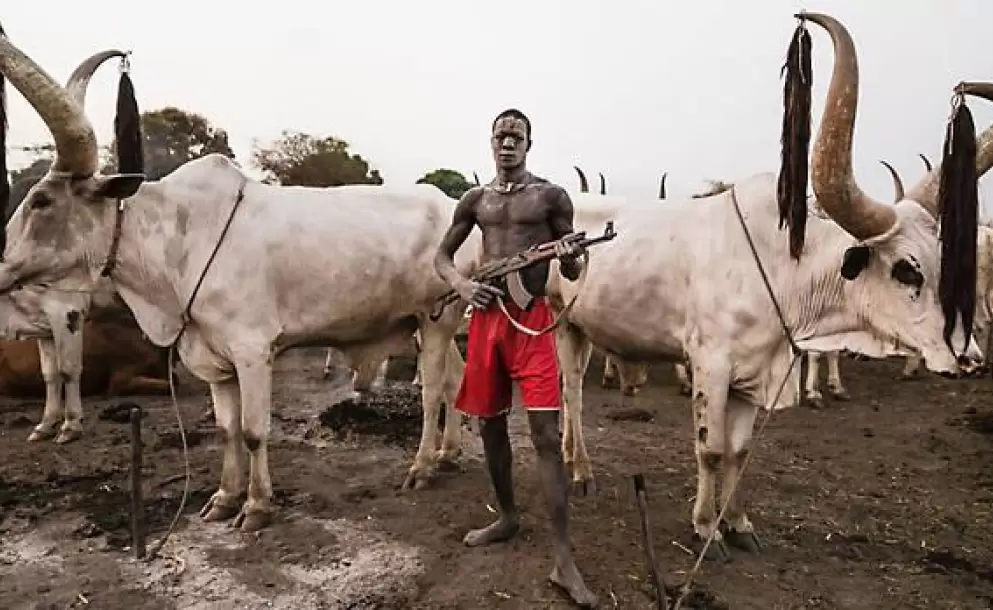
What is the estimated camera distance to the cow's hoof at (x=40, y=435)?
750cm

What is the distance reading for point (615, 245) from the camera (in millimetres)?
5473

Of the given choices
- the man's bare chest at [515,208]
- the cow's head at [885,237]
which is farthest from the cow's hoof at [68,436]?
the cow's head at [885,237]

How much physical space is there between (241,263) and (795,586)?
12.0 feet

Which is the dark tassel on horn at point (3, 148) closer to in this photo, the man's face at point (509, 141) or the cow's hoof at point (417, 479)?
the man's face at point (509, 141)

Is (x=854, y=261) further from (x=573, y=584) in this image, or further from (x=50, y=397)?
(x=50, y=397)

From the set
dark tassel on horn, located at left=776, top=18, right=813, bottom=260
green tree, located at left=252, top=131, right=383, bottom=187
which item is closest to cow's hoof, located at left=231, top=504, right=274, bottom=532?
dark tassel on horn, located at left=776, top=18, right=813, bottom=260

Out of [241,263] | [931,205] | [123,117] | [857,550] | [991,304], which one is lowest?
[857,550]

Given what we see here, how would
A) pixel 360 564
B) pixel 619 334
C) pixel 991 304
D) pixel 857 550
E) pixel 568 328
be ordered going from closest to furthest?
1. pixel 360 564
2. pixel 857 550
3. pixel 619 334
4. pixel 568 328
5. pixel 991 304

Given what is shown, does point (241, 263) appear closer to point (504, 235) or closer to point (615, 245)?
point (504, 235)

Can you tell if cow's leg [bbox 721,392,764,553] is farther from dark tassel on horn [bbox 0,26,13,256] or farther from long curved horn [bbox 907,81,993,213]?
dark tassel on horn [bbox 0,26,13,256]

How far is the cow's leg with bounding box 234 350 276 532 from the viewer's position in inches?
199

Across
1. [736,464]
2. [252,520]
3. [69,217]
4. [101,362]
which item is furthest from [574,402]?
[101,362]

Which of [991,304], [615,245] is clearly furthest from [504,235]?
[991,304]

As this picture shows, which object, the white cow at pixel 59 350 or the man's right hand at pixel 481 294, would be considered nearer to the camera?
the man's right hand at pixel 481 294
